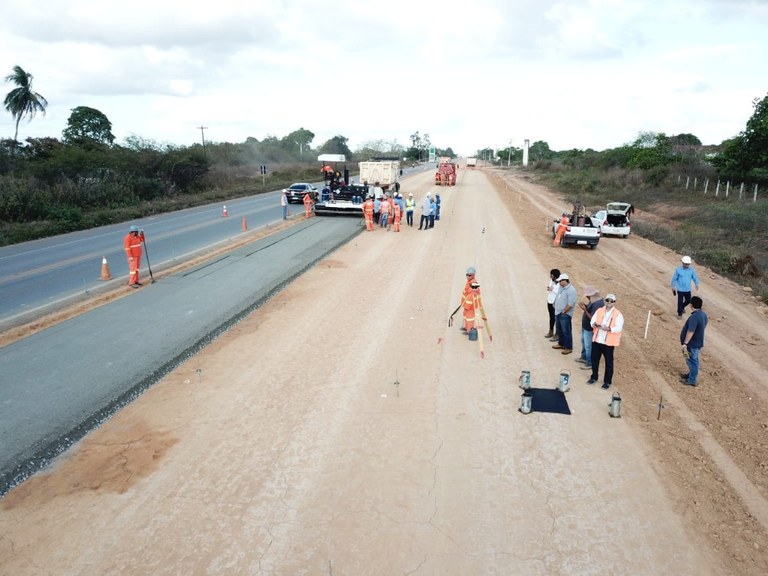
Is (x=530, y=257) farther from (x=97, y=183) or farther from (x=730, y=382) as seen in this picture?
(x=97, y=183)

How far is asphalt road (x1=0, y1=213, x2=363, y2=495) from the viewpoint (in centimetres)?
691

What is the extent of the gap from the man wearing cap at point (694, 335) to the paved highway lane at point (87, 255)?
13.5 metres

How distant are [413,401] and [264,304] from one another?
6.11 metres

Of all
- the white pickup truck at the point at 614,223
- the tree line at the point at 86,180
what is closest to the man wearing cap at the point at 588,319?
the white pickup truck at the point at 614,223

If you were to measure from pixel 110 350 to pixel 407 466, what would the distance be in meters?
6.50

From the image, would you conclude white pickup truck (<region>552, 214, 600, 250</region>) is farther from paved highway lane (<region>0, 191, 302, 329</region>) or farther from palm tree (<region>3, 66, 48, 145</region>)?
palm tree (<region>3, 66, 48, 145</region>)

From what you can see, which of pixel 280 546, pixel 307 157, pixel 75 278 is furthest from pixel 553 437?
pixel 307 157

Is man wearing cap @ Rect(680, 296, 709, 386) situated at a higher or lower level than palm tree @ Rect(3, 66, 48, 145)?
lower

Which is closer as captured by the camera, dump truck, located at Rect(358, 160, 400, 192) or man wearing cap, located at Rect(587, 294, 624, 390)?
man wearing cap, located at Rect(587, 294, 624, 390)

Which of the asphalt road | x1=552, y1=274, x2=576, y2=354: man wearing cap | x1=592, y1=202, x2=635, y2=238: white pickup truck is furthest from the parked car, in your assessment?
x1=552, y1=274, x2=576, y2=354: man wearing cap

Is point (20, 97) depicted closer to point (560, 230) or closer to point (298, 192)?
point (298, 192)

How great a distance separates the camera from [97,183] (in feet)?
105

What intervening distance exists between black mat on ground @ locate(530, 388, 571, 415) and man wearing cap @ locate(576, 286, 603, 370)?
1380 millimetres

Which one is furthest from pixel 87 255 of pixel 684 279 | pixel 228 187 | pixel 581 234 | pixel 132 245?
pixel 228 187
